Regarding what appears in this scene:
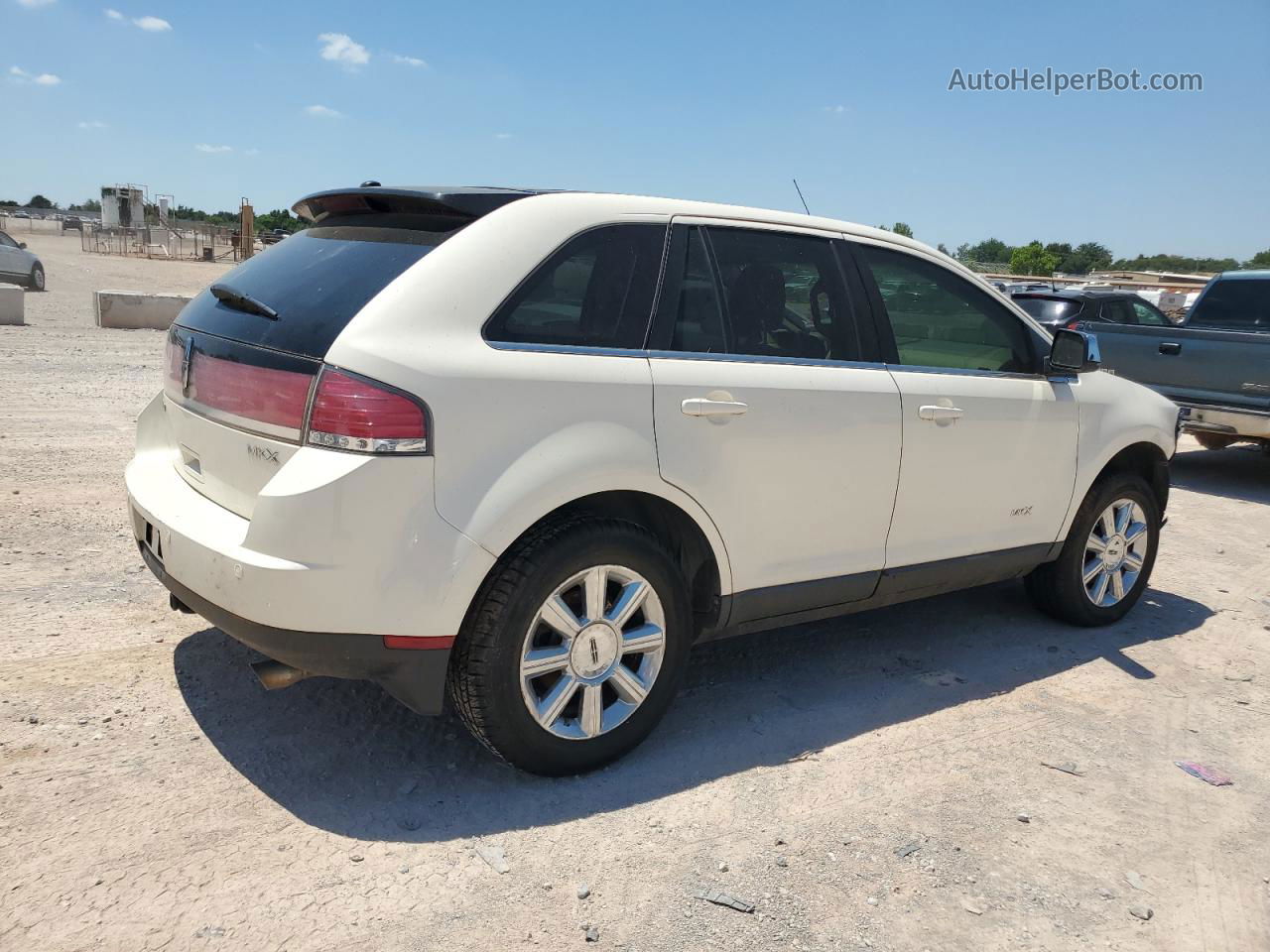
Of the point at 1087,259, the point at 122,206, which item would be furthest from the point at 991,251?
the point at 122,206

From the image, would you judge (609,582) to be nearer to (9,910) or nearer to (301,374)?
(301,374)

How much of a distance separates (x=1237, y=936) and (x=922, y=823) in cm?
89

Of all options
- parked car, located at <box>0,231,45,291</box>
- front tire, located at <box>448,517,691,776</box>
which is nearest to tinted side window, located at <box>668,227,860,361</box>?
front tire, located at <box>448,517,691,776</box>

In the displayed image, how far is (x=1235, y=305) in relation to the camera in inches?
404

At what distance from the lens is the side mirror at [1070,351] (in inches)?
182

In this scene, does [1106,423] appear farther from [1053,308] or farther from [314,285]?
[1053,308]

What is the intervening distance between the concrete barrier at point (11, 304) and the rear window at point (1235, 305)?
15.2m

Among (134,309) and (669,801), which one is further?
(134,309)

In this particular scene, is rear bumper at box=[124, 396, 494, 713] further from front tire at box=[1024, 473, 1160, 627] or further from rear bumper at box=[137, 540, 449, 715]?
front tire at box=[1024, 473, 1160, 627]

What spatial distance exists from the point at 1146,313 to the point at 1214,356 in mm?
4243

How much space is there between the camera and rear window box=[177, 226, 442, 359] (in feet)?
9.89

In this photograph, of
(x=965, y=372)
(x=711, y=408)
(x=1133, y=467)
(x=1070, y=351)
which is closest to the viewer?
(x=711, y=408)

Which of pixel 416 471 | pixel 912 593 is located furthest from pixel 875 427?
pixel 416 471

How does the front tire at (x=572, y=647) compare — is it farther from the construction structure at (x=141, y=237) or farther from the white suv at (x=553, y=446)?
the construction structure at (x=141, y=237)
